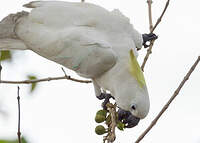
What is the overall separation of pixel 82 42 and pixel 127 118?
68 centimetres

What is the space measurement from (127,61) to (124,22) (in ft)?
1.34

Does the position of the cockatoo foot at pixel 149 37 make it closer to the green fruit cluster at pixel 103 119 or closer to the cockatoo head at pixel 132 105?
the cockatoo head at pixel 132 105

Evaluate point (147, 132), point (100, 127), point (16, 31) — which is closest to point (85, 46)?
point (16, 31)

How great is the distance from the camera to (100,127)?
200cm

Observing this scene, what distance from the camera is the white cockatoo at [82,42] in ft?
8.23

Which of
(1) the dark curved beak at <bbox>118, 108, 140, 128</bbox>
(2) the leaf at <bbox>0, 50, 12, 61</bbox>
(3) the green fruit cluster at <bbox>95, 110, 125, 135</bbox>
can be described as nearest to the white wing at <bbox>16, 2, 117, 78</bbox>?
(1) the dark curved beak at <bbox>118, 108, 140, 128</bbox>

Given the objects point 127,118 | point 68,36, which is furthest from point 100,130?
point 68,36

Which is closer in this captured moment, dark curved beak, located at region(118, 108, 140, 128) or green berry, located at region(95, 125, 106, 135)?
green berry, located at region(95, 125, 106, 135)

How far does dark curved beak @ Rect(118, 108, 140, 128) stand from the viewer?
8.12 ft

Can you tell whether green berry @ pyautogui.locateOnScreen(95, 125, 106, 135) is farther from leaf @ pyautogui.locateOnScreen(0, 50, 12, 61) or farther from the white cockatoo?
leaf @ pyautogui.locateOnScreen(0, 50, 12, 61)

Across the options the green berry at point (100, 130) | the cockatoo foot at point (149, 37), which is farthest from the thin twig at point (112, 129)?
the cockatoo foot at point (149, 37)

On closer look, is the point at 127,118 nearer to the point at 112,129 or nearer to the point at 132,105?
the point at 132,105

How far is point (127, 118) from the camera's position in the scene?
97.7 inches

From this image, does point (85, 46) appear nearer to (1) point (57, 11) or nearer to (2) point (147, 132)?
(1) point (57, 11)
